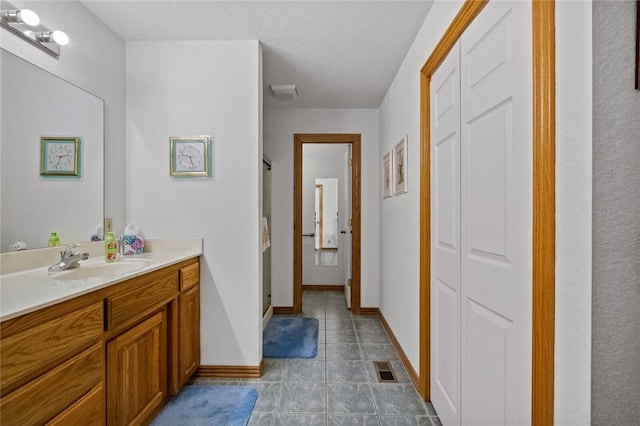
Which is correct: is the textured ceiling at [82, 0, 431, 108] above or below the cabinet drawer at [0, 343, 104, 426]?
above

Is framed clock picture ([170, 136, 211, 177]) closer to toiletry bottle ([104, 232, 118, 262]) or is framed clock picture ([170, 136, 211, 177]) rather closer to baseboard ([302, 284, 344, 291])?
toiletry bottle ([104, 232, 118, 262])

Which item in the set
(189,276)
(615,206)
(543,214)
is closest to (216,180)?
(189,276)

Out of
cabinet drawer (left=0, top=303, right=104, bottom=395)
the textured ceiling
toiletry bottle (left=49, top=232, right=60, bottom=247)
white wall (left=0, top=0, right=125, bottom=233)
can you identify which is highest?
the textured ceiling

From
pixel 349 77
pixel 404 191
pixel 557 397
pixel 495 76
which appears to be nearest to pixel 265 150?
pixel 349 77

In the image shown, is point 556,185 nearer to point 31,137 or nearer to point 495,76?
point 495,76

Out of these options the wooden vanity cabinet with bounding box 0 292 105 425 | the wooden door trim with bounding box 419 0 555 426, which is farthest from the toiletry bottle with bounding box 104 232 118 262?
the wooden door trim with bounding box 419 0 555 426

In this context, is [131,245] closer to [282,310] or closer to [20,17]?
[20,17]

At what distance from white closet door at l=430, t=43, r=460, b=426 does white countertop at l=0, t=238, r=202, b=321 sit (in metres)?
1.53

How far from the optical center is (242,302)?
2084 mm

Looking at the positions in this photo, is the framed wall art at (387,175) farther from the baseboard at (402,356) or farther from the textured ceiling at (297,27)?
the baseboard at (402,356)

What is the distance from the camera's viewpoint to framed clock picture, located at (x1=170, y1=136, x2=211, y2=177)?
2.07 m

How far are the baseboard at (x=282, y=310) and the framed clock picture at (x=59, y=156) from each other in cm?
235

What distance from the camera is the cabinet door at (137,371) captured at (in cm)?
126

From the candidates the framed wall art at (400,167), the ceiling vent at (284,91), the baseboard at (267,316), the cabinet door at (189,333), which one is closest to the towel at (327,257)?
the baseboard at (267,316)
